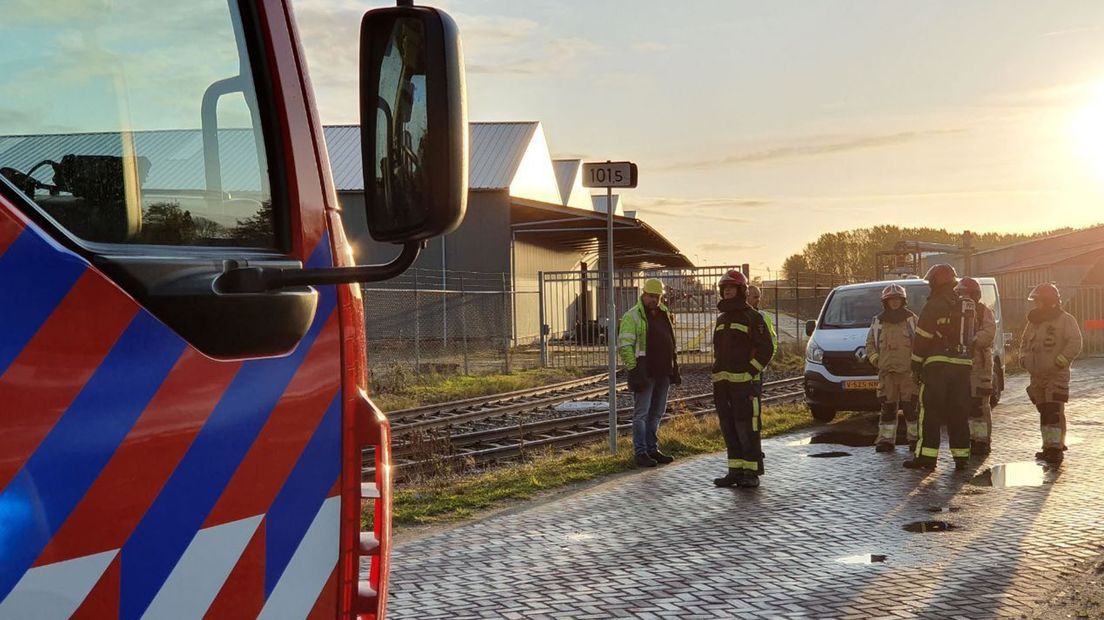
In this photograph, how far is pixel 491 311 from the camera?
3656cm

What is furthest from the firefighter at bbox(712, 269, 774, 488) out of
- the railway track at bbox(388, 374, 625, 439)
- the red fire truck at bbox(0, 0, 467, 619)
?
the red fire truck at bbox(0, 0, 467, 619)

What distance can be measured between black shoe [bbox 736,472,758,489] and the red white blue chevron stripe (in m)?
8.59

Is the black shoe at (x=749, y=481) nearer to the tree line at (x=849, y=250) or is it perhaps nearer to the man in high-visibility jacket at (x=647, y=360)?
the man in high-visibility jacket at (x=647, y=360)

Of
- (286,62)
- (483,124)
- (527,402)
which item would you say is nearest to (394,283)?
(483,124)

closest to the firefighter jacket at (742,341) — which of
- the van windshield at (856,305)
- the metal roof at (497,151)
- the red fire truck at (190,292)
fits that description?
the van windshield at (856,305)

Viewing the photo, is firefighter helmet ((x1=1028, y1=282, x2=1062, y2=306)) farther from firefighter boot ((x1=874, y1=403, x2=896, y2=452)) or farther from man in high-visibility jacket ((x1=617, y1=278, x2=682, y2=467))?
man in high-visibility jacket ((x1=617, y1=278, x2=682, y2=467))

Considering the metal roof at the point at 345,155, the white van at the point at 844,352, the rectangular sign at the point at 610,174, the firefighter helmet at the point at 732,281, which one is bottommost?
the white van at the point at 844,352

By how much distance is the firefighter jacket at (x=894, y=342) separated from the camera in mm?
13109

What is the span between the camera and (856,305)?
1712 cm

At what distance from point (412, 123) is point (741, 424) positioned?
8.94m

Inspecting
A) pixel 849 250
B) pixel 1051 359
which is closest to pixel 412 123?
pixel 1051 359

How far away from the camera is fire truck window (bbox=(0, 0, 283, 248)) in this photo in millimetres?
1988

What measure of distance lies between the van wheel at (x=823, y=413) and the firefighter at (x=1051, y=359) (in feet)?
14.4

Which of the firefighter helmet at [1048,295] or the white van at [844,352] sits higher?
the firefighter helmet at [1048,295]
